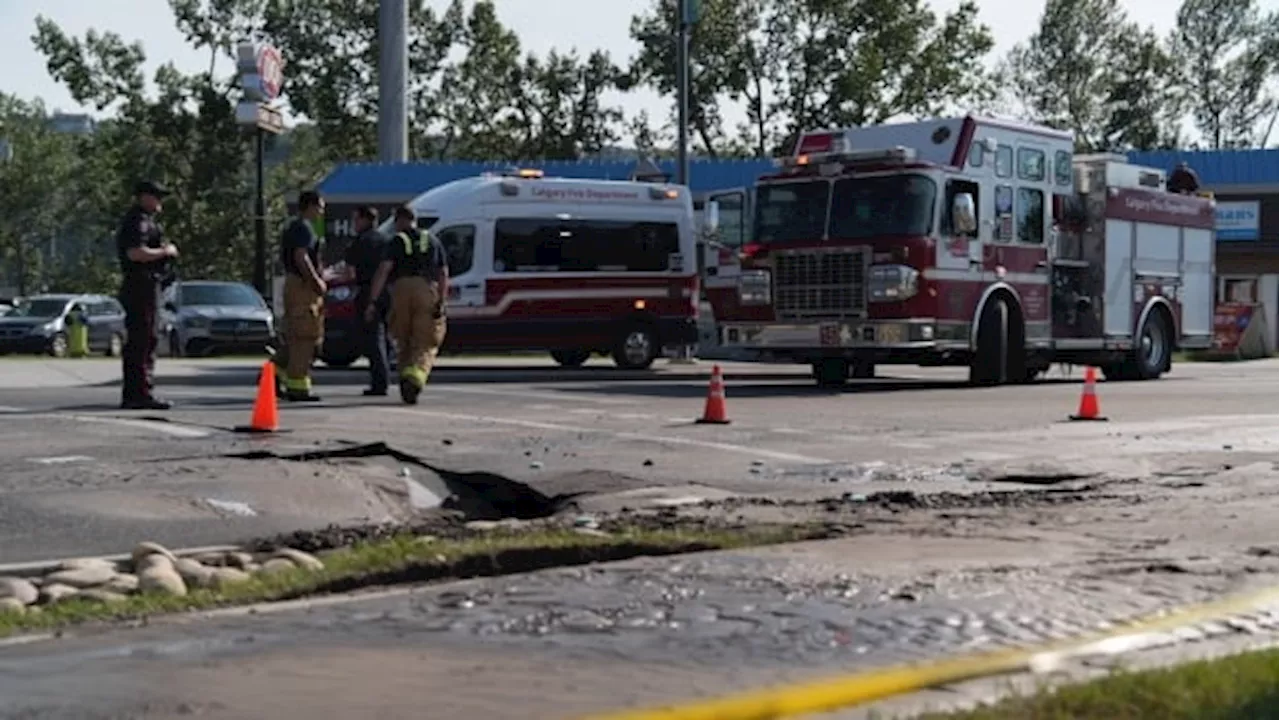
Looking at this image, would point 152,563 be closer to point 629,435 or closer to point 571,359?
point 629,435

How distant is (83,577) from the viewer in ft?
24.4

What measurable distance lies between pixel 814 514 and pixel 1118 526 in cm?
152

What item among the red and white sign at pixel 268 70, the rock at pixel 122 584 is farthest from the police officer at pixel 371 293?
the red and white sign at pixel 268 70

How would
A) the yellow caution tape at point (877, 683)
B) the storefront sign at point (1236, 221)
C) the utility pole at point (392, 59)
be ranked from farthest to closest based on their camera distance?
the storefront sign at point (1236, 221) → the utility pole at point (392, 59) → the yellow caution tape at point (877, 683)

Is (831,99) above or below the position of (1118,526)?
above

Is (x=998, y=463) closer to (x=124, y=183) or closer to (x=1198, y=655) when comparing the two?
(x=1198, y=655)

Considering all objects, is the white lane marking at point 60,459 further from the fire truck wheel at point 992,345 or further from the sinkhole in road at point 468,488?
the fire truck wheel at point 992,345

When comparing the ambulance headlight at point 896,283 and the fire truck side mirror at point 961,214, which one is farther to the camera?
the fire truck side mirror at point 961,214

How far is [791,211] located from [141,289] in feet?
32.6

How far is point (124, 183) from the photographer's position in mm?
69500

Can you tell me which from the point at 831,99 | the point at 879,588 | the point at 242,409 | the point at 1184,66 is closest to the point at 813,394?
the point at 242,409

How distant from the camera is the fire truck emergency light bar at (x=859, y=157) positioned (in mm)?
21484

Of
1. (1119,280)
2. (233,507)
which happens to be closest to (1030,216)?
(1119,280)

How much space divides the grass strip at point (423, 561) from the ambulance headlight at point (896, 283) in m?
12.3
